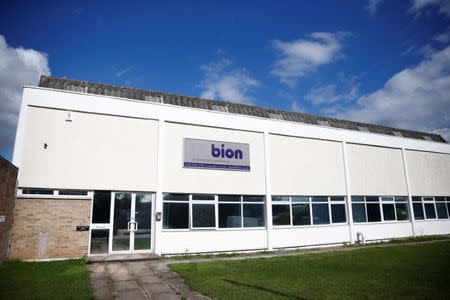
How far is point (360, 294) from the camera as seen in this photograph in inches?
250

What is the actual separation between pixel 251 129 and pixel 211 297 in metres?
9.28

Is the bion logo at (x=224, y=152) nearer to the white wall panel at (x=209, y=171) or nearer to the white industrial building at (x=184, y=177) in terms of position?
the white industrial building at (x=184, y=177)

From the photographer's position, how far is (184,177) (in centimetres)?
1291

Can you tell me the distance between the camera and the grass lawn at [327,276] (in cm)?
645

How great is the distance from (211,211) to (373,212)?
31.1ft

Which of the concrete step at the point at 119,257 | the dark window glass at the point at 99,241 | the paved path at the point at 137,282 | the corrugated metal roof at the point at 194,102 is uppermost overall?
the corrugated metal roof at the point at 194,102

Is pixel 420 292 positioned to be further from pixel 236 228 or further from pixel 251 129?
pixel 251 129

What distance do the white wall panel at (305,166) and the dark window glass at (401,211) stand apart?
14.5ft

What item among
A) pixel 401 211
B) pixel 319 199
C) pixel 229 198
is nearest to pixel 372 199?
pixel 401 211

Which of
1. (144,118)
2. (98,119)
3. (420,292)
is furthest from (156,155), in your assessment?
(420,292)

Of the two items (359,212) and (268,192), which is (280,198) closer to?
(268,192)

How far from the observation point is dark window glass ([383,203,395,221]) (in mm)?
17844

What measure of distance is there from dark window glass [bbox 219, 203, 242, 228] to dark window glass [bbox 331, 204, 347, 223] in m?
5.30

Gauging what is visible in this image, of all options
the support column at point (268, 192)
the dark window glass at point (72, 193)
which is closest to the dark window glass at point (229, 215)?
the support column at point (268, 192)
